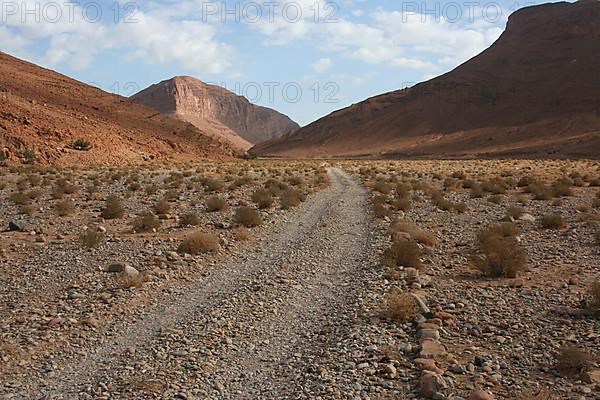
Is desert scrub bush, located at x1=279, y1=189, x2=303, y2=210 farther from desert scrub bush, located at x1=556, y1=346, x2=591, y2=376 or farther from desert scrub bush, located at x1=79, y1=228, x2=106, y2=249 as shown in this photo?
desert scrub bush, located at x1=556, y1=346, x2=591, y2=376

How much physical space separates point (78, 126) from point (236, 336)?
4715 centimetres

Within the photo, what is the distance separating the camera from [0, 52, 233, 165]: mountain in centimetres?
4478

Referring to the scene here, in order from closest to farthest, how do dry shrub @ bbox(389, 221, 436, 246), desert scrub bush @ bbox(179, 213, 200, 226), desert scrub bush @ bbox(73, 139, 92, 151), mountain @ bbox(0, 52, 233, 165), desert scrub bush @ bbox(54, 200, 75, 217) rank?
1. dry shrub @ bbox(389, 221, 436, 246)
2. desert scrub bush @ bbox(179, 213, 200, 226)
3. desert scrub bush @ bbox(54, 200, 75, 217)
4. mountain @ bbox(0, 52, 233, 165)
5. desert scrub bush @ bbox(73, 139, 92, 151)

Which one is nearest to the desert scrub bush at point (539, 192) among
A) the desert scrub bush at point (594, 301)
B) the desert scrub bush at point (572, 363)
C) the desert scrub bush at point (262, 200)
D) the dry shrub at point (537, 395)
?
the desert scrub bush at point (262, 200)

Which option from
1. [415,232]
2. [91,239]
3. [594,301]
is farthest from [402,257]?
Answer: [91,239]

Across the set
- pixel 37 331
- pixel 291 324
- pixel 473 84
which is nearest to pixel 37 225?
pixel 37 331

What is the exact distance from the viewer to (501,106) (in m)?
118

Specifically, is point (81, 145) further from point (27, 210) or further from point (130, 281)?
point (130, 281)

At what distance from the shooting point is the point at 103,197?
22219 millimetres

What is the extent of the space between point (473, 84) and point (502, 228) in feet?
398

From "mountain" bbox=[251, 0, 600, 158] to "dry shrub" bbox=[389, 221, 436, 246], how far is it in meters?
74.1

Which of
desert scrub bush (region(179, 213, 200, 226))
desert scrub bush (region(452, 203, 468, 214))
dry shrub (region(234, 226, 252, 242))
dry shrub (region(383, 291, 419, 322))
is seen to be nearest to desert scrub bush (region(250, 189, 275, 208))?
desert scrub bush (region(179, 213, 200, 226))

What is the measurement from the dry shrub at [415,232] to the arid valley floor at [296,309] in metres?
0.05

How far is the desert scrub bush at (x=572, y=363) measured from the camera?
6.00m
